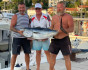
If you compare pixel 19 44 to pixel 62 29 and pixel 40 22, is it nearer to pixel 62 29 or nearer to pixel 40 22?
pixel 40 22

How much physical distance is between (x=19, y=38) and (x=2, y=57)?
2.51m

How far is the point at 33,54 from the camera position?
6867 millimetres

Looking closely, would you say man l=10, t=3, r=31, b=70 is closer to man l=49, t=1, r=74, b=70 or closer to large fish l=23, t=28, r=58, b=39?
large fish l=23, t=28, r=58, b=39

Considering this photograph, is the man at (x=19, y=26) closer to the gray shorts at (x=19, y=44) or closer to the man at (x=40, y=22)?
the gray shorts at (x=19, y=44)

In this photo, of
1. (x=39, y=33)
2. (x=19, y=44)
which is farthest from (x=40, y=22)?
(x=19, y=44)

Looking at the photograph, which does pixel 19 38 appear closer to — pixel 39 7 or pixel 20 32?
pixel 20 32

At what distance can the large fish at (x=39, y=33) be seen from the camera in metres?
3.84

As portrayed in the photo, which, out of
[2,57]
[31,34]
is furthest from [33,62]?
[31,34]

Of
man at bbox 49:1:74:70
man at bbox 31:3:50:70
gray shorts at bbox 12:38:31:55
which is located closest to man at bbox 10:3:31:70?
gray shorts at bbox 12:38:31:55

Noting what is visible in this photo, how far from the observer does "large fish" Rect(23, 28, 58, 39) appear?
3842 mm

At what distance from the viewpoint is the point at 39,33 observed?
12.8 ft

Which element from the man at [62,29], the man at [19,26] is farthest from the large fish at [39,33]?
the man at [19,26]

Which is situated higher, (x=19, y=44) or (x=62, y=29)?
(x=62, y=29)

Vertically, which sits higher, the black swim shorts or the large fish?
the large fish
